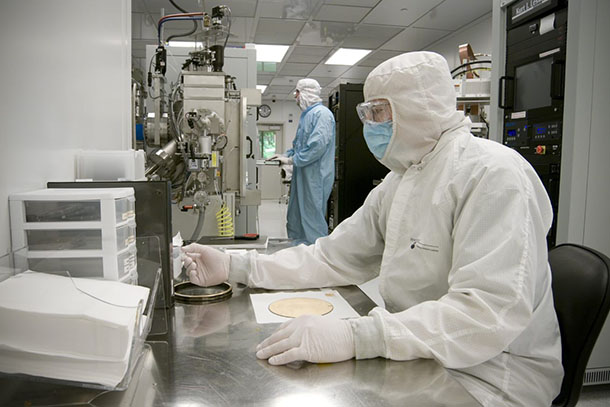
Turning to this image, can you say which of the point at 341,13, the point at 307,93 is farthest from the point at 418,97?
the point at 341,13

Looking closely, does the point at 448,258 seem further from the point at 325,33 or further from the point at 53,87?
the point at 325,33

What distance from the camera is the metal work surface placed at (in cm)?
65

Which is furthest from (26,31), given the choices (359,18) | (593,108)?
(359,18)

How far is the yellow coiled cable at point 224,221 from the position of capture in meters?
2.11

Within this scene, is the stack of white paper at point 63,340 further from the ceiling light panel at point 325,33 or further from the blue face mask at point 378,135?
the ceiling light panel at point 325,33

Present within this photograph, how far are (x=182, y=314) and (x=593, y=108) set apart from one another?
6.41 feet

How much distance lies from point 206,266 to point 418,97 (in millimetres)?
747

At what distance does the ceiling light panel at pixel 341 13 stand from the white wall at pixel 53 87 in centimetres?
323

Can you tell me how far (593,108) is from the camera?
1.96 m

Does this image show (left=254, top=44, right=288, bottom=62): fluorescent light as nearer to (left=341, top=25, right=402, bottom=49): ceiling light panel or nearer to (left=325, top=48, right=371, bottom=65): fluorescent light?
(left=325, top=48, right=371, bottom=65): fluorescent light

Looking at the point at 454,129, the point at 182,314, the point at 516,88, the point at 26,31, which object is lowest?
the point at 182,314

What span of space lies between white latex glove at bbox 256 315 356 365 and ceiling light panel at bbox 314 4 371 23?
13.8ft

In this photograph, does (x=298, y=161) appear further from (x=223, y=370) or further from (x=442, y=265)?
(x=223, y=370)

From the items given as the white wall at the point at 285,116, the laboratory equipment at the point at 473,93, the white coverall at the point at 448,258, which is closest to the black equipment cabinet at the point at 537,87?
the laboratory equipment at the point at 473,93
